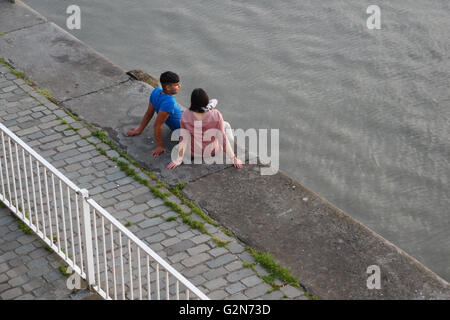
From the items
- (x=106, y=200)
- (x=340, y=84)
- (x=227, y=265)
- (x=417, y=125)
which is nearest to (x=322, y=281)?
(x=227, y=265)

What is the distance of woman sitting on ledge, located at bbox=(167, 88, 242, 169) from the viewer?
8.80m

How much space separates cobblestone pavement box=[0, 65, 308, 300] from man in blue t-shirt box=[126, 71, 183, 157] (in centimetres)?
61

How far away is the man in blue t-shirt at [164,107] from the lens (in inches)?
356

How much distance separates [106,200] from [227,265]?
177 cm

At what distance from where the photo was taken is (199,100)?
345 inches

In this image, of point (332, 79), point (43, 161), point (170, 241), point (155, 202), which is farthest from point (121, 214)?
point (332, 79)

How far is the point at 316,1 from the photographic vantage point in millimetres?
13859

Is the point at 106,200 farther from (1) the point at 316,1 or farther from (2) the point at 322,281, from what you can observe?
(1) the point at 316,1

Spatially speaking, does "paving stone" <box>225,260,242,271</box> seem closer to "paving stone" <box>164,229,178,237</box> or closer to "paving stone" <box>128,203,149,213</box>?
"paving stone" <box>164,229,178,237</box>

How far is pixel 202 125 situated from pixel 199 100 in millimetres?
307

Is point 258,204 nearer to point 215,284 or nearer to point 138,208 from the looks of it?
point 138,208

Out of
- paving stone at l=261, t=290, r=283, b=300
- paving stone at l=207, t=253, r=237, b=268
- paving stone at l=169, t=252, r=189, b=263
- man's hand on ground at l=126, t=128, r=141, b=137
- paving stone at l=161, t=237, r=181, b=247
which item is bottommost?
paving stone at l=261, t=290, r=283, b=300

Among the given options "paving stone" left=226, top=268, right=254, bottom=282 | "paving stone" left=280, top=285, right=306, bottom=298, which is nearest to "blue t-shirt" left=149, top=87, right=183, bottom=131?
"paving stone" left=226, top=268, right=254, bottom=282

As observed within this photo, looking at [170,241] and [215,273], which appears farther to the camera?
[170,241]
